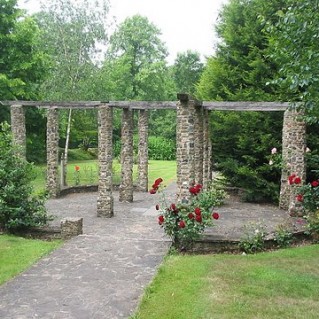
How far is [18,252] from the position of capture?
373 inches

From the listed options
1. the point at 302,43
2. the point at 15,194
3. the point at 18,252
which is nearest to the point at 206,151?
the point at 15,194

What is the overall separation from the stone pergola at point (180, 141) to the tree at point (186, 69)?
29.2 m

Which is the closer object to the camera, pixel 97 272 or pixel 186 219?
pixel 97 272

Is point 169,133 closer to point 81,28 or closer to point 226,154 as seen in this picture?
point 81,28

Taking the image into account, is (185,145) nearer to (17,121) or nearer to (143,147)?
(143,147)

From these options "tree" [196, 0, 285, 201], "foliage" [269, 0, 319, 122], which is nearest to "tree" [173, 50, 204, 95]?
"tree" [196, 0, 285, 201]

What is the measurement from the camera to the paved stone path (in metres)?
6.68

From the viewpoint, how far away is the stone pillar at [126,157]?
53.8 feet

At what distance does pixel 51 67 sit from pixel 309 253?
1683 cm

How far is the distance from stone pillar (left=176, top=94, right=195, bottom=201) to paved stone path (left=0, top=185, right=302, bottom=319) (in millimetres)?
1446

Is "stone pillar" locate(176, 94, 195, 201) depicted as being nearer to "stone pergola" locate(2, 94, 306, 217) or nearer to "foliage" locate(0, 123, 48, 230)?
"stone pergola" locate(2, 94, 306, 217)

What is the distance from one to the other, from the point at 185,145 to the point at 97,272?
4.06 meters

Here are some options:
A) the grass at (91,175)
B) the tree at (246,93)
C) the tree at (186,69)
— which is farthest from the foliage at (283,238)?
the tree at (186,69)

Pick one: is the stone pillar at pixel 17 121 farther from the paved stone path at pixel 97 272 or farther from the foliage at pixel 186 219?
the foliage at pixel 186 219
